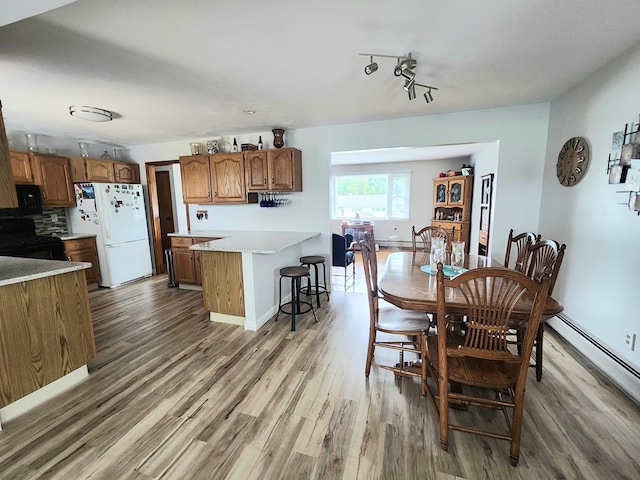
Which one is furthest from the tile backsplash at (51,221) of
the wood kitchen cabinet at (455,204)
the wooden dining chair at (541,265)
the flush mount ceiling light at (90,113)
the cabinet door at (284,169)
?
the wood kitchen cabinet at (455,204)

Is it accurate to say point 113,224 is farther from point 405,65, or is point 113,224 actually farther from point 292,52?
point 405,65

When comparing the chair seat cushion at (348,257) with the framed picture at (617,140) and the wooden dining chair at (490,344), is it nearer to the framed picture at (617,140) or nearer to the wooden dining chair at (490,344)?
the wooden dining chair at (490,344)

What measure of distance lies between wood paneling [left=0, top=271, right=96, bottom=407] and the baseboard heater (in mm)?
3979

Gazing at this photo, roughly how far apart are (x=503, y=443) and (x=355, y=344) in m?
1.29

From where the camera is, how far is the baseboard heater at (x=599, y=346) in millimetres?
1854

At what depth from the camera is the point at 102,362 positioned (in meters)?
2.37

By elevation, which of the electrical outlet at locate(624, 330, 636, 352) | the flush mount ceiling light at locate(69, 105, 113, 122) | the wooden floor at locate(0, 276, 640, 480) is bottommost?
the wooden floor at locate(0, 276, 640, 480)

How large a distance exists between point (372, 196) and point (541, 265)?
5706 millimetres

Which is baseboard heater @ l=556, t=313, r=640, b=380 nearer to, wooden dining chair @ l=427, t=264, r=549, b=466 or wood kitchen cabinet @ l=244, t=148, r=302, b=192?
wooden dining chair @ l=427, t=264, r=549, b=466

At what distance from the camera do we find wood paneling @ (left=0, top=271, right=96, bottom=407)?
171cm

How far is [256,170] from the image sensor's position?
3.87 m

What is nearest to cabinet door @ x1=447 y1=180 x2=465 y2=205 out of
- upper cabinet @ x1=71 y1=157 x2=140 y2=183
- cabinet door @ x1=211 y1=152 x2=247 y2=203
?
cabinet door @ x1=211 y1=152 x2=247 y2=203

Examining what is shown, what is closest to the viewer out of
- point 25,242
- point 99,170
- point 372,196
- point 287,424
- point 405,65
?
point 287,424

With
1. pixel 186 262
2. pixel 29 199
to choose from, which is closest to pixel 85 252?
pixel 29 199
